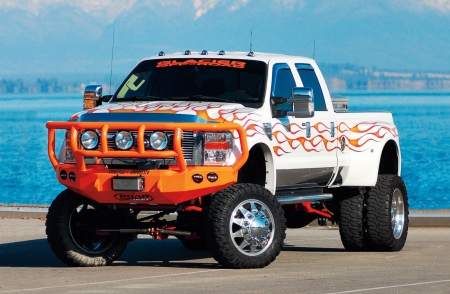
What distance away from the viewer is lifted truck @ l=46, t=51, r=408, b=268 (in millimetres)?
11414

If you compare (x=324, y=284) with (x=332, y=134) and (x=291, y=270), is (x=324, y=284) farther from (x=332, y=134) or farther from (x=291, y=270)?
(x=332, y=134)

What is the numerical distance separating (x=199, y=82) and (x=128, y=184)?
1850 mm

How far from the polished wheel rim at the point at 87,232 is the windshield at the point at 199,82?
1.35 meters

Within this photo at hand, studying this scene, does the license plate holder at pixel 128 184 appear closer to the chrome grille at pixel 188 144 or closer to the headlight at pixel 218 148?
the chrome grille at pixel 188 144

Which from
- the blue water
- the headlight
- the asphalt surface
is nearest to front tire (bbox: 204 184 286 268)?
the asphalt surface

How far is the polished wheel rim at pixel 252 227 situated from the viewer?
38.0ft

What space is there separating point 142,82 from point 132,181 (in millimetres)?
2013

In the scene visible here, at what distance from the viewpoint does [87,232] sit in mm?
12383

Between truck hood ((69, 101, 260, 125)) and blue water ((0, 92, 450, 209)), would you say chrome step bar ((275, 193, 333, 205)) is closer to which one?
truck hood ((69, 101, 260, 125))

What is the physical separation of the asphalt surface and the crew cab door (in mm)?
920

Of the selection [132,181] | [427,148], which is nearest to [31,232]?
[132,181]

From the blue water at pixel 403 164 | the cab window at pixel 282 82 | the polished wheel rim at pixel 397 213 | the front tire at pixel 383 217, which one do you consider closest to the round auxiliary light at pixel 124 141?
the cab window at pixel 282 82

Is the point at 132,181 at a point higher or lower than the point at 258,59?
lower

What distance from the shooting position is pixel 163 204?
11805 millimetres
